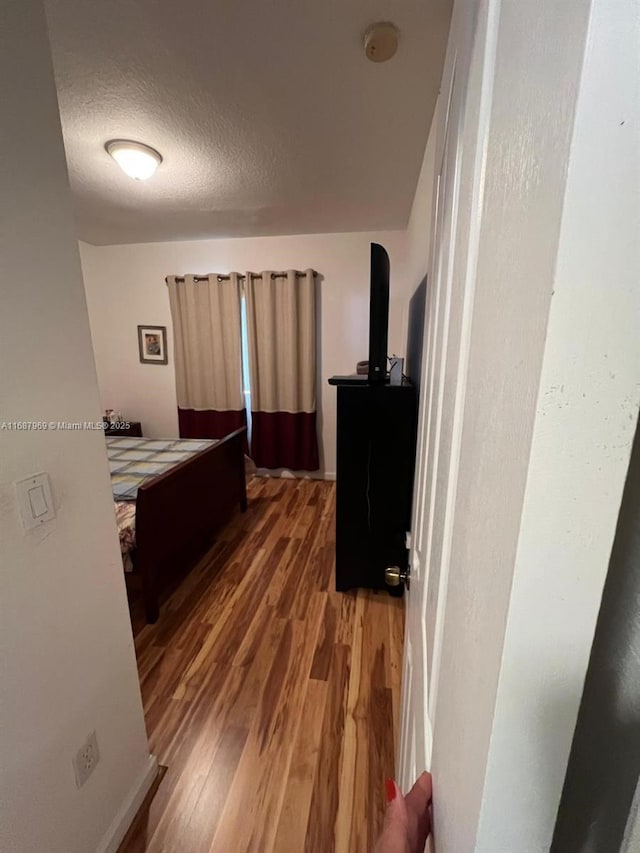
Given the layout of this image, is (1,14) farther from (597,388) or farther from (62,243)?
(597,388)

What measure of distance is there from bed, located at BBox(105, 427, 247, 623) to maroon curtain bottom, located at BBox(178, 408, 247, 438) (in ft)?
2.66

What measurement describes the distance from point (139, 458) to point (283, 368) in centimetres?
167

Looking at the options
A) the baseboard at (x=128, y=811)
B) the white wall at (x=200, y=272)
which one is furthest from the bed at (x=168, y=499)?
the white wall at (x=200, y=272)

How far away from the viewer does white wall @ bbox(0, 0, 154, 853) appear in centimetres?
72

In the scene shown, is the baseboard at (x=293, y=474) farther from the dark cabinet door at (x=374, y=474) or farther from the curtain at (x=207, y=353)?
the dark cabinet door at (x=374, y=474)

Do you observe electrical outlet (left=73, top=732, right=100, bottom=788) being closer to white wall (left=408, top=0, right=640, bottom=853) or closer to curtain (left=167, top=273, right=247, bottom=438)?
white wall (left=408, top=0, right=640, bottom=853)

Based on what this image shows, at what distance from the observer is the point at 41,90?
2.50ft

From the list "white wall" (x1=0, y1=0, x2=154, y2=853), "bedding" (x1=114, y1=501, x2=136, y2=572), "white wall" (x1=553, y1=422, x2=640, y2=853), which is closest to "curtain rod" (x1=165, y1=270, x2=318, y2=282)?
"bedding" (x1=114, y1=501, x2=136, y2=572)

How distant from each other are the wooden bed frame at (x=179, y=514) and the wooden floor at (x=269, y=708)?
→ 0.67 feet

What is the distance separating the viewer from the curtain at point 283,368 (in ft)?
11.3

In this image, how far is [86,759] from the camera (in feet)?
3.02

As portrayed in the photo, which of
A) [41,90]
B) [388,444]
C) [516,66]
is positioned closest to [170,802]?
[388,444]

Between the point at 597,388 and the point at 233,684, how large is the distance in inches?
73.2

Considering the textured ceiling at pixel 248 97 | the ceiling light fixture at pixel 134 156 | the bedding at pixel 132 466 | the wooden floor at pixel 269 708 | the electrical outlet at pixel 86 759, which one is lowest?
the wooden floor at pixel 269 708
